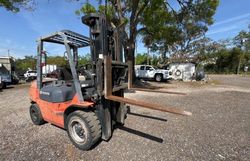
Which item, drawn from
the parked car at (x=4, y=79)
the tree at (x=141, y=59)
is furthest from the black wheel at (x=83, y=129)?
the tree at (x=141, y=59)

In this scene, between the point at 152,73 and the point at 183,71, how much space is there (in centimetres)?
569

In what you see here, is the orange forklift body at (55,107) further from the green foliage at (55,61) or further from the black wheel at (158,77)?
the black wheel at (158,77)

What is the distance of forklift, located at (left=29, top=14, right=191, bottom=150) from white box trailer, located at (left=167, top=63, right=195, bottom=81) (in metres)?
22.2

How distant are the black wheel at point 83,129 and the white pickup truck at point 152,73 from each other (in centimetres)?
1908

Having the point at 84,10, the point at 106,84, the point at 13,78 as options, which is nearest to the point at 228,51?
the point at 84,10

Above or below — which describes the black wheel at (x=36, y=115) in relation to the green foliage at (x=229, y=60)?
below

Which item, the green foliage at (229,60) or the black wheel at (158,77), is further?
the green foliage at (229,60)

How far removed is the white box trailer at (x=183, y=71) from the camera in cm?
2517

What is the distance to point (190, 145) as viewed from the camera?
428 cm

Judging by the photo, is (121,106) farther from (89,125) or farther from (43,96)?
(43,96)

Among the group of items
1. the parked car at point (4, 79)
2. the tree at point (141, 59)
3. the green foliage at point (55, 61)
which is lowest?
the parked car at point (4, 79)

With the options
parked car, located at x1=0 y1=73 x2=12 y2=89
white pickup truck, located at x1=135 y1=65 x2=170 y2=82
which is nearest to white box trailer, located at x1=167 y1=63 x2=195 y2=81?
white pickup truck, located at x1=135 y1=65 x2=170 y2=82

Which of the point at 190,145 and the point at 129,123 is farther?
the point at 129,123

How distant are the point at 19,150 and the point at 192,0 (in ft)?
52.5
